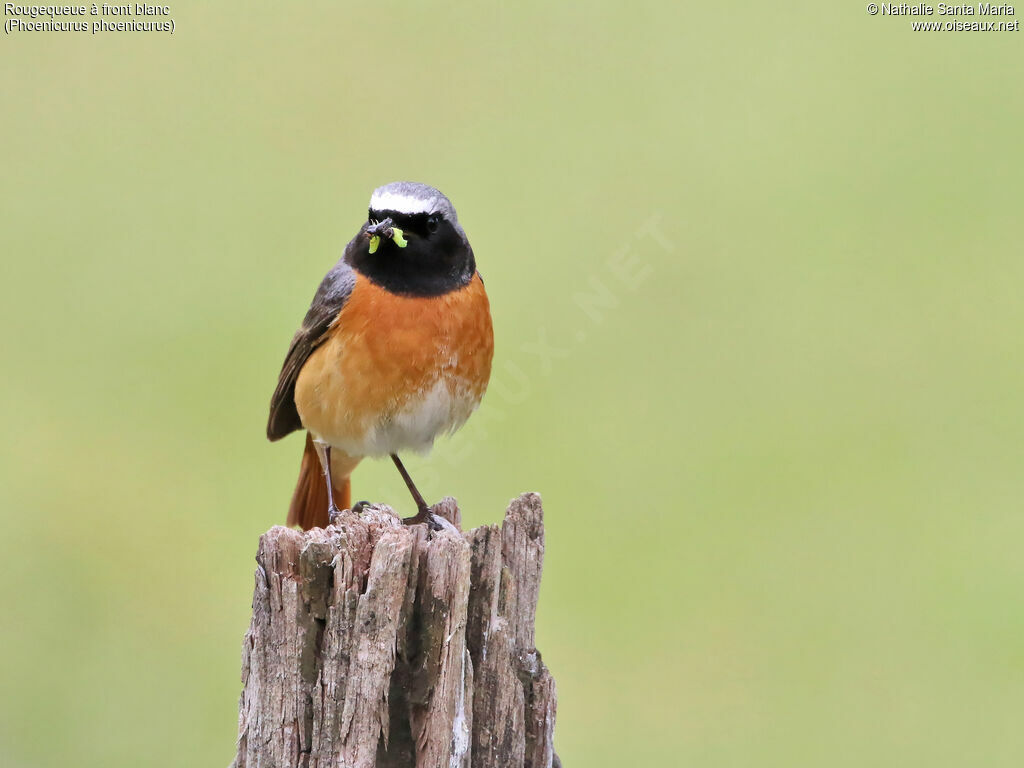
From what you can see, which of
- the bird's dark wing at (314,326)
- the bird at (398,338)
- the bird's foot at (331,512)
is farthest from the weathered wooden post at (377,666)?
the bird's foot at (331,512)

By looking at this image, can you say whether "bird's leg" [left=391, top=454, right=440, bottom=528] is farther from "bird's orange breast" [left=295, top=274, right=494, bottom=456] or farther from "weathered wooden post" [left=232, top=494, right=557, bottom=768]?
"weathered wooden post" [left=232, top=494, right=557, bottom=768]

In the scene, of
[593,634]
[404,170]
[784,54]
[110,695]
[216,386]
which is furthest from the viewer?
[784,54]

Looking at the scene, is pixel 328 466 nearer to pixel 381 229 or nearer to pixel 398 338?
pixel 398 338

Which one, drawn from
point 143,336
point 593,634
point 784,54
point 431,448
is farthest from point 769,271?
point 431,448

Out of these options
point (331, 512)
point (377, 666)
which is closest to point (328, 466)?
point (331, 512)

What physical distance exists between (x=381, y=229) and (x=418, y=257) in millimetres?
295

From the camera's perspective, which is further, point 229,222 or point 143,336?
point 229,222

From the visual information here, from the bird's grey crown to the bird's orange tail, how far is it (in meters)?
1.59

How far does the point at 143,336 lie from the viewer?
1076 centimetres

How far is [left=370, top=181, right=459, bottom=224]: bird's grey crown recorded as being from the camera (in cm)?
561

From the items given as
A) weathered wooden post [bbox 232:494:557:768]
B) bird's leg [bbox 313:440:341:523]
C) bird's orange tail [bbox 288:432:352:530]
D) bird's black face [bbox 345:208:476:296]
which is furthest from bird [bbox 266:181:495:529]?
weathered wooden post [bbox 232:494:557:768]

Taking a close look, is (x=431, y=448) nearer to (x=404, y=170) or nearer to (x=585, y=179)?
(x=404, y=170)

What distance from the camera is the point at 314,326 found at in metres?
6.14

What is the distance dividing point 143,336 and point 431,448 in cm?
495
